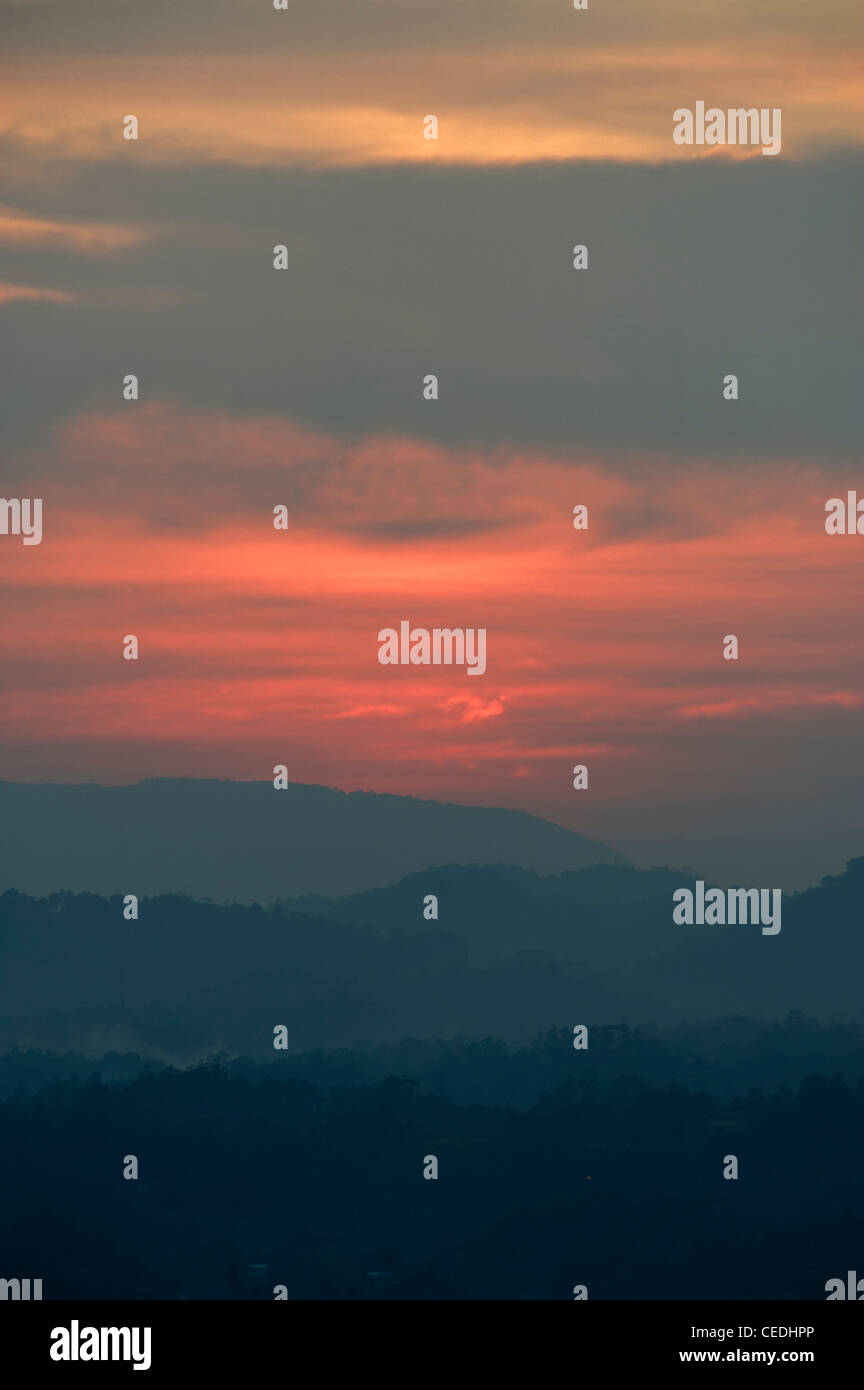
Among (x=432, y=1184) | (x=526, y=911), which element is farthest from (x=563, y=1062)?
(x=432, y=1184)

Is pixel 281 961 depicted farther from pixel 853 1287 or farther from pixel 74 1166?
pixel 853 1287

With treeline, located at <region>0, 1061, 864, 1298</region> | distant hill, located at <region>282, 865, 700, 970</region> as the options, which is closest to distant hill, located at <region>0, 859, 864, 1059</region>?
distant hill, located at <region>282, 865, 700, 970</region>

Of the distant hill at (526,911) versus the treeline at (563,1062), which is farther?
the treeline at (563,1062)

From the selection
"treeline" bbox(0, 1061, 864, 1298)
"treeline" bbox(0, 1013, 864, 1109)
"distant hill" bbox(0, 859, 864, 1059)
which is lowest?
"treeline" bbox(0, 1061, 864, 1298)

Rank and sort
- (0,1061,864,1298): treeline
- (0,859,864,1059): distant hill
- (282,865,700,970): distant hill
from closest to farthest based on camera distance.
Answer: (0,859,864,1059): distant hill, (282,865,700,970): distant hill, (0,1061,864,1298): treeline

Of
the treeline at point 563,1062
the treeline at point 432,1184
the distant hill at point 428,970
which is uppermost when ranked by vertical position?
the distant hill at point 428,970

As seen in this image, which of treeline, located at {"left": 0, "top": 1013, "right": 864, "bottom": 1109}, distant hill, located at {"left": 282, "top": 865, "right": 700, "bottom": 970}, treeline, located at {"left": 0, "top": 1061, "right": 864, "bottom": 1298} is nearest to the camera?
distant hill, located at {"left": 282, "top": 865, "right": 700, "bottom": 970}

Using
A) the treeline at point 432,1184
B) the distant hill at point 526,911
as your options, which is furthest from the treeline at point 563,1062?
the distant hill at point 526,911

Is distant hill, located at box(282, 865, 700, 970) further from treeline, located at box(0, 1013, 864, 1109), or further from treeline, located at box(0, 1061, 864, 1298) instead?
treeline, located at box(0, 1061, 864, 1298)

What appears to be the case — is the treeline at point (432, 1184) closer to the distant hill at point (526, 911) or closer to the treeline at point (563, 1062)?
the treeline at point (563, 1062)

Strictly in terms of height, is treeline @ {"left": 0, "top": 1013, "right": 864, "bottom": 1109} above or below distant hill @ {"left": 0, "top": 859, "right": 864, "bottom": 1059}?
below
